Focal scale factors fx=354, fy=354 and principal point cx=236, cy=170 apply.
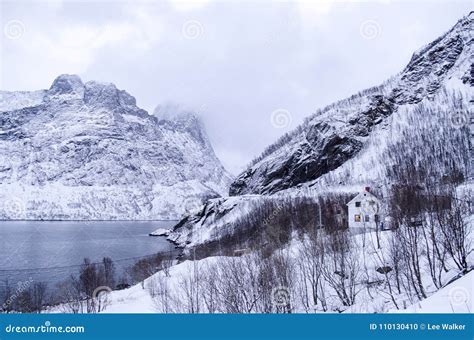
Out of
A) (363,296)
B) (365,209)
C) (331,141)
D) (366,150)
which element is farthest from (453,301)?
(366,150)

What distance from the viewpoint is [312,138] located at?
530ft

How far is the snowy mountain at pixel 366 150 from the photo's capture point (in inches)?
4906

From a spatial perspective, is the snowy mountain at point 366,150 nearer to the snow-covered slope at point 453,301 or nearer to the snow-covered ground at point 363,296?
the snow-covered ground at point 363,296

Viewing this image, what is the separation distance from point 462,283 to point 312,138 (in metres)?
150

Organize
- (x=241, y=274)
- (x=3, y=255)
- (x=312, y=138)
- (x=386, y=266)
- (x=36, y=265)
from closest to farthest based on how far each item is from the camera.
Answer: (x=241, y=274)
(x=386, y=266)
(x=36, y=265)
(x=3, y=255)
(x=312, y=138)

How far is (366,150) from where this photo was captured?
154 meters

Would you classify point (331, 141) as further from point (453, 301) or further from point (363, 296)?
point (453, 301)

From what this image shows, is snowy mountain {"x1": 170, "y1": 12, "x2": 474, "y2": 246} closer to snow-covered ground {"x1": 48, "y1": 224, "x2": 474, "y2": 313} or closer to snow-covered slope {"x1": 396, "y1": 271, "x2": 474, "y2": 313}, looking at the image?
snow-covered ground {"x1": 48, "y1": 224, "x2": 474, "y2": 313}

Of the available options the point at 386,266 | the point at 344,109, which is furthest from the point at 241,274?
the point at 344,109

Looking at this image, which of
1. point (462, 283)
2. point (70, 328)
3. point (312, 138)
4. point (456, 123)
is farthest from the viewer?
point (312, 138)

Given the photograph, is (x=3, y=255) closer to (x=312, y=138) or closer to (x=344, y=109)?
(x=312, y=138)

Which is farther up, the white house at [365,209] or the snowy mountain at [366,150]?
the snowy mountain at [366,150]

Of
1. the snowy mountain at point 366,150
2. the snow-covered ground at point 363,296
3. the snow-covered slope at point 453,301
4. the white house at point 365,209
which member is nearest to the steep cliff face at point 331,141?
the snowy mountain at point 366,150

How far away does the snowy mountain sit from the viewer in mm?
124625
